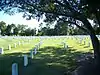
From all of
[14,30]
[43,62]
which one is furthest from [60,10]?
[14,30]

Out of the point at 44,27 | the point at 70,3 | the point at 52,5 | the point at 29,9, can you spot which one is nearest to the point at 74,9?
the point at 70,3

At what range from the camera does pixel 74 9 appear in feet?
48.4

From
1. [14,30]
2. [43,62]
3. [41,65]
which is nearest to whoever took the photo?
[41,65]

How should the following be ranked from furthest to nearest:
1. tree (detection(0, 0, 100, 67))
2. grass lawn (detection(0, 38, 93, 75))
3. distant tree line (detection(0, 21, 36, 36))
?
distant tree line (detection(0, 21, 36, 36)) → tree (detection(0, 0, 100, 67)) → grass lawn (detection(0, 38, 93, 75))

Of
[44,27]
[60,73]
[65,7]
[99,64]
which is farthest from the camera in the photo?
[44,27]

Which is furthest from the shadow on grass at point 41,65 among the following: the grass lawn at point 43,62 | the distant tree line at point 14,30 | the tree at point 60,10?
the distant tree line at point 14,30

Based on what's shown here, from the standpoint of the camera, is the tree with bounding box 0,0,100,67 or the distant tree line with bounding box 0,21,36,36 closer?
the tree with bounding box 0,0,100,67

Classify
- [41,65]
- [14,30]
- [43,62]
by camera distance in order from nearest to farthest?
[41,65] < [43,62] < [14,30]

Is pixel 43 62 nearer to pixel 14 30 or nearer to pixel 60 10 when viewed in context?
pixel 60 10

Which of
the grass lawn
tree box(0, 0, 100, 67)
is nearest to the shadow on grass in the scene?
the grass lawn

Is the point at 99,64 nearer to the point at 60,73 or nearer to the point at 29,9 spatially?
the point at 60,73

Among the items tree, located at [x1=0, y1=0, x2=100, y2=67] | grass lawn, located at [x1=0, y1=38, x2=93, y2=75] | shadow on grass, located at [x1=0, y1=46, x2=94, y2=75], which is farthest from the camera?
tree, located at [x1=0, y1=0, x2=100, y2=67]

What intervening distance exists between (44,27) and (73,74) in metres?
8.46

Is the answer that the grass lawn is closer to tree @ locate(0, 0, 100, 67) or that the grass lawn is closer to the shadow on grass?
the shadow on grass
